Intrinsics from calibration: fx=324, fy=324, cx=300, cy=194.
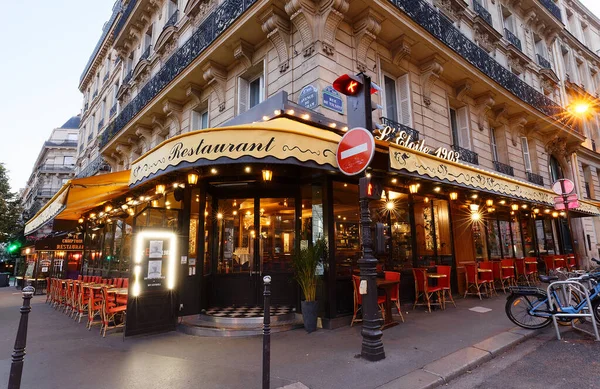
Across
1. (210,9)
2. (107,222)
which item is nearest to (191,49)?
(210,9)

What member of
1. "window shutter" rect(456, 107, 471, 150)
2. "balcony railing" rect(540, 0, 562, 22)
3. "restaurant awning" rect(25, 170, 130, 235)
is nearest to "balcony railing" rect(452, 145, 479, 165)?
"window shutter" rect(456, 107, 471, 150)

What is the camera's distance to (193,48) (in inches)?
423

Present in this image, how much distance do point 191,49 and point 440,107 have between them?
869 cm

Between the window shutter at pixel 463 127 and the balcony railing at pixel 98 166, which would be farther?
the balcony railing at pixel 98 166

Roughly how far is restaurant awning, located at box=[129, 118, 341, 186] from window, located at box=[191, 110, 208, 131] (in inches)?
267

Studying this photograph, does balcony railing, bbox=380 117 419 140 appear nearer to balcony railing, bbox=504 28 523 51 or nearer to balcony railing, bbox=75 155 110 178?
balcony railing, bbox=504 28 523 51

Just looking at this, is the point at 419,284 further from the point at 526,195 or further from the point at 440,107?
the point at 440,107

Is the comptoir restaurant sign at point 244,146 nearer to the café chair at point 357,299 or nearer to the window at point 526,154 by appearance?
the café chair at point 357,299

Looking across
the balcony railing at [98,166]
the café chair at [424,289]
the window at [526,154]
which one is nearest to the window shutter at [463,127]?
the window at [526,154]

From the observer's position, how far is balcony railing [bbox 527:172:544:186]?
579 inches

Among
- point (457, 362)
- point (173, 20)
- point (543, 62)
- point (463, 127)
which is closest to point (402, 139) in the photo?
point (463, 127)

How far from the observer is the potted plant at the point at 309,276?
6.36 m

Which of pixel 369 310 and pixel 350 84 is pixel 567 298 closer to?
pixel 369 310

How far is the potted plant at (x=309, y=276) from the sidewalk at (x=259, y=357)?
0.30 meters
